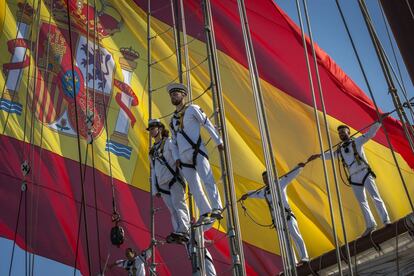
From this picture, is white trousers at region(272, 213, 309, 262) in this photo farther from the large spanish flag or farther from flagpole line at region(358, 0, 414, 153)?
flagpole line at region(358, 0, 414, 153)

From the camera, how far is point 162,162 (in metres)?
5.71

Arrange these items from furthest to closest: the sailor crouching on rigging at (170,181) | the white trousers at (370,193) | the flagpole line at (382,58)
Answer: the white trousers at (370,193)
the sailor crouching on rigging at (170,181)
the flagpole line at (382,58)

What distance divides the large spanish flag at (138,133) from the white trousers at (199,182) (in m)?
4.49

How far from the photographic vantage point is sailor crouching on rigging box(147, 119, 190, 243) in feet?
18.4

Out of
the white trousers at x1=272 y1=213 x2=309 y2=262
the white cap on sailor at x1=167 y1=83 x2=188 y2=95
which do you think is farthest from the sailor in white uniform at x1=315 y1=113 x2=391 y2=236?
the white cap on sailor at x1=167 y1=83 x2=188 y2=95

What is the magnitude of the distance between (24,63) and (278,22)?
13.8 ft

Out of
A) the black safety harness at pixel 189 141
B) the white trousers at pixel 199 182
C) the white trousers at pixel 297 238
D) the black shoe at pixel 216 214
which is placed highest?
the white trousers at pixel 297 238

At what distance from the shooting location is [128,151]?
10711 mm

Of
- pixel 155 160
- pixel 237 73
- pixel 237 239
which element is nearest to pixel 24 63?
pixel 237 73

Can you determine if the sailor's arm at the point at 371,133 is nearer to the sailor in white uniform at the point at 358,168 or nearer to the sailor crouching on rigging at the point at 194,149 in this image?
the sailor in white uniform at the point at 358,168

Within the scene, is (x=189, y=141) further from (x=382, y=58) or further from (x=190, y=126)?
(x=382, y=58)

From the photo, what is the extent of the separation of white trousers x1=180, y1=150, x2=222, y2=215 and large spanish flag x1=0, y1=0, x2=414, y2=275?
4.49 m

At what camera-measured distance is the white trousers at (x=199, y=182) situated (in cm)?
505

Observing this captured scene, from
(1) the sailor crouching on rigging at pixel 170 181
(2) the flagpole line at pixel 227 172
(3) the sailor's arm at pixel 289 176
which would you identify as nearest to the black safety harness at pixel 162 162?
(1) the sailor crouching on rigging at pixel 170 181
